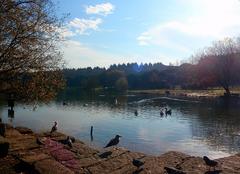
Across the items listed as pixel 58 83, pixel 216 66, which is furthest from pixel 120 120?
pixel 216 66

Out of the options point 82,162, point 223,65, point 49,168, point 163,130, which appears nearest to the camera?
point 49,168

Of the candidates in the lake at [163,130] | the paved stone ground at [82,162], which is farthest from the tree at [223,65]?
the paved stone ground at [82,162]

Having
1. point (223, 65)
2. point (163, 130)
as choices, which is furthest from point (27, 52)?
point (223, 65)

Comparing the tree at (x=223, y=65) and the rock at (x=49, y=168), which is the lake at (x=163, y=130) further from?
the tree at (x=223, y=65)

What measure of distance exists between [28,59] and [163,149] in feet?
62.4

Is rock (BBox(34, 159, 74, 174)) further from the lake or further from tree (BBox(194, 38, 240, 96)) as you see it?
tree (BBox(194, 38, 240, 96))

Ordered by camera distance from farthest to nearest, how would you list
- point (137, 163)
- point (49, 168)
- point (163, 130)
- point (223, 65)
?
point (223, 65) → point (163, 130) → point (137, 163) → point (49, 168)

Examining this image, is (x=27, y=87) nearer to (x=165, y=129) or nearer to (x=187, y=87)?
(x=165, y=129)

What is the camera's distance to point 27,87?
26531mm

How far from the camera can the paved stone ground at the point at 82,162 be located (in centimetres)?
1955

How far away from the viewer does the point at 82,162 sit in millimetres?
22656

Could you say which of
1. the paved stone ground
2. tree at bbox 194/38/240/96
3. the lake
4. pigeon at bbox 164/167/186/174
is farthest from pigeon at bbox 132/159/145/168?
tree at bbox 194/38/240/96

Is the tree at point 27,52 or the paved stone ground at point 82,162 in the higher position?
the tree at point 27,52

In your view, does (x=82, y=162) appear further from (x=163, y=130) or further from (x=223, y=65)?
(x=223, y=65)
